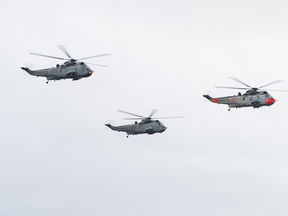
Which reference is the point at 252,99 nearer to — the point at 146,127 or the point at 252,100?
the point at 252,100

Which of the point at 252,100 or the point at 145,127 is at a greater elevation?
the point at 252,100

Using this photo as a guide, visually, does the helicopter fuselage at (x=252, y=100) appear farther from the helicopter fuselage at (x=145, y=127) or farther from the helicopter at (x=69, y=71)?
the helicopter at (x=69, y=71)

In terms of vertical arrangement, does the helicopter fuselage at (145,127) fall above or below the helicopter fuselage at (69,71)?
below

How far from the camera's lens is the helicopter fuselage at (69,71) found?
118875 millimetres

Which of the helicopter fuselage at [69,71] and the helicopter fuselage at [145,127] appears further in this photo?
the helicopter fuselage at [145,127]

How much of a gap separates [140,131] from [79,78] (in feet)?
76.4

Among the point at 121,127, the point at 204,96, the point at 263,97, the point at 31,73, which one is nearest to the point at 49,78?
the point at 31,73

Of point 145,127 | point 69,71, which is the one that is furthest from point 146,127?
point 69,71

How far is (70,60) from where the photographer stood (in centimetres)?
12231

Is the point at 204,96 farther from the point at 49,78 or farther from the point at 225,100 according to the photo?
the point at 49,78

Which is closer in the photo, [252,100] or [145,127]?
[252,100]

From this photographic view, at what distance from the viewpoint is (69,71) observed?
4685 inches

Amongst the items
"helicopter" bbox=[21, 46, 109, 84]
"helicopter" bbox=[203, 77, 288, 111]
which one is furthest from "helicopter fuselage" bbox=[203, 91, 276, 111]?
"helicopter" bbox=[21, 46, 109, 84]

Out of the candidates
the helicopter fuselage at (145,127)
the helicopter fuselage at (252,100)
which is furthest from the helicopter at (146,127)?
the helicopter fuselage at (252,100)
